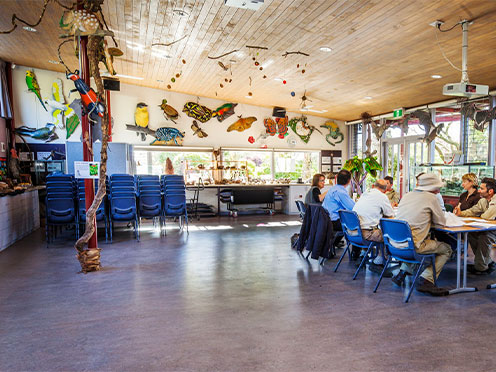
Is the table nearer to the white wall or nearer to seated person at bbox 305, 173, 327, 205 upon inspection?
seated person at bbox 305, 173, 327, 205

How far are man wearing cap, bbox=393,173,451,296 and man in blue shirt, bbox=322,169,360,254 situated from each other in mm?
1071

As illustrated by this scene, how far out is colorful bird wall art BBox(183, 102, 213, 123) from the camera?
32.9ft

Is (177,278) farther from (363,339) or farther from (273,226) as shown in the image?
(273,226)

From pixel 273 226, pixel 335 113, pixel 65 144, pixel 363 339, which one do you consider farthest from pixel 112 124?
pixel 363 339

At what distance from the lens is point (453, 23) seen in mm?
4363

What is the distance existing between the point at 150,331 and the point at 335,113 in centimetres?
925

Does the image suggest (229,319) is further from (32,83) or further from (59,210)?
(32,83)

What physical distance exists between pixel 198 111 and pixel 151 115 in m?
1.35

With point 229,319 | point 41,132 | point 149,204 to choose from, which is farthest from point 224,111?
point 229,319

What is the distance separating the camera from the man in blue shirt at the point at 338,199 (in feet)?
15.3

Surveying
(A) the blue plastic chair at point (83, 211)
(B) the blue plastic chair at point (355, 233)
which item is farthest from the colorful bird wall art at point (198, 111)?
(B) the blue plastic chair at point (355, 233)

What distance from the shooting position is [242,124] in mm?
10578

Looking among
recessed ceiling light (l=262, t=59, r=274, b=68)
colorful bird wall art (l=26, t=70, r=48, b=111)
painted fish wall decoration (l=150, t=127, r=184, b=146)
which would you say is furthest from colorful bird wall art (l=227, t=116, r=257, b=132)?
colorful bird wall art (l=26, t=70, r=48, b=111)

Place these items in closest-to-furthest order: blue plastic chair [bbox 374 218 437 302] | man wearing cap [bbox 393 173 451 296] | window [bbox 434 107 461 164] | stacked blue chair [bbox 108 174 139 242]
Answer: blue plastic chair [bbox 374 218 437 302]
man wearing cap [bbox 393 173 451 296]
stacked blue chair [bbox 108 174 139 242]
window [bbox 434 107 461 164]
